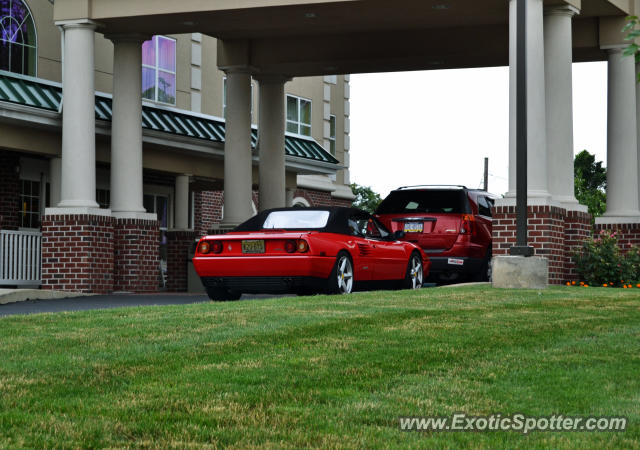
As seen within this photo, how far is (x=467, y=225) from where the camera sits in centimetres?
1927

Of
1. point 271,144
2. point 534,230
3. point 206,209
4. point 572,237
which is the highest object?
point 271,144

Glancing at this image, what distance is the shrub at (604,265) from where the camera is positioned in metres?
19.6

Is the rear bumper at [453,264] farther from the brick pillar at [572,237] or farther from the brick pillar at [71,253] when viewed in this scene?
the brick pillar at [71,253]

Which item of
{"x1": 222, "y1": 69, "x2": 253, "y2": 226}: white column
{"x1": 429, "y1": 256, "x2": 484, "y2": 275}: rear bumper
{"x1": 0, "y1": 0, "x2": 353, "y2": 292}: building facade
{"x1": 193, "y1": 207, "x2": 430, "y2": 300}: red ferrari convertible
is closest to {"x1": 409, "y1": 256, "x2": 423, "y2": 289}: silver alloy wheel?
{"x1": 193, "y1": 207, "x2": 430, "y2": 300}: red ferrari convertible

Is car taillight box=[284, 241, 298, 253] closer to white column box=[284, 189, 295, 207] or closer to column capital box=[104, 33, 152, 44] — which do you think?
column capital box=[104, 33, 152, 44]

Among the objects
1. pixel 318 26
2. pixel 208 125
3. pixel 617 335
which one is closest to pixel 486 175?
pixel 208 125

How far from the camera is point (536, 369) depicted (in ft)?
24.1

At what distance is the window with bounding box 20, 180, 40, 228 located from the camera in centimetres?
2398

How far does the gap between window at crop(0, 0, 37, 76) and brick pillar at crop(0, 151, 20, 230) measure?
2023 mm

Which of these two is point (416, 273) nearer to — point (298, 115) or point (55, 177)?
point (55, 177)

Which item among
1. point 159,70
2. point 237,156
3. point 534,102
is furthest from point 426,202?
point 159,70

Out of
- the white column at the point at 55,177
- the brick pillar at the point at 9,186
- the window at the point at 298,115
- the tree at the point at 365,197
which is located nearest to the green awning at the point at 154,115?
the white column at the point at 55,177

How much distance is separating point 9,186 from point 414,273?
1033 cm

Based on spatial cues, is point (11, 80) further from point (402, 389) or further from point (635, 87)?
point (402, 389)
